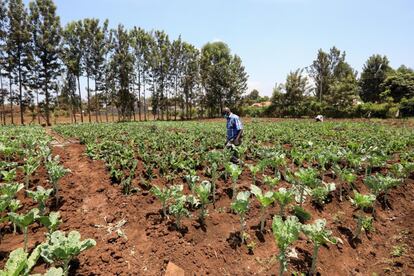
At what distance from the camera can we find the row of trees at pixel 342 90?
3481 cm

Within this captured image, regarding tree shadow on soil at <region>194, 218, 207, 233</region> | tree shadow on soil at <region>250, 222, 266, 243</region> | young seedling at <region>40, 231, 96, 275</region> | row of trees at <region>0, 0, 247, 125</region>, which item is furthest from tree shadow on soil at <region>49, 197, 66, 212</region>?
row of trees at <region>0, 0, 247, 125</region>

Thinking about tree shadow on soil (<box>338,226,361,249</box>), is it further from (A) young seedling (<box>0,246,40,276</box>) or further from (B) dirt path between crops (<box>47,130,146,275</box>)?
(A) young seedling (<box>0,246,40,276</box>)

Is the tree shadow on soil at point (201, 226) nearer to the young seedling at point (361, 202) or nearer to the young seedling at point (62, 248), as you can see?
the young seedling at point (62, 248)

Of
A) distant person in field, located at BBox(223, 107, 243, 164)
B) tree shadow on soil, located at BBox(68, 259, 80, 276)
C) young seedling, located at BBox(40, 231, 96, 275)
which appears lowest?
tree shadow on soil, located at BBox(68, 259, 80, 276)

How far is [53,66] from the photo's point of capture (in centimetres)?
3409

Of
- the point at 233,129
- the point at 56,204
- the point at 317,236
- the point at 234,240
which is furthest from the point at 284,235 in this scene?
the point at 233,129

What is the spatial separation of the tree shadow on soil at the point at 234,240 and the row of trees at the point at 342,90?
1225 inches

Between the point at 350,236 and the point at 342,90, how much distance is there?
34.1 m

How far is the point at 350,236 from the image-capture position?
5.33 metres

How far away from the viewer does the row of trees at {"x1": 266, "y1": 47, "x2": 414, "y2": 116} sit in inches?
1371

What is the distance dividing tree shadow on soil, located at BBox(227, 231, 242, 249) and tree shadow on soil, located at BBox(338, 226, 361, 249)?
204cm

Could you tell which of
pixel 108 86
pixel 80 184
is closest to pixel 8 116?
pixel 108 86

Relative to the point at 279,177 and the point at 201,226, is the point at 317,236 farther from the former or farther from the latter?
the point at 279,177

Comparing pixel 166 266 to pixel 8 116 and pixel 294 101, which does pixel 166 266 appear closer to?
pixel 294 101
